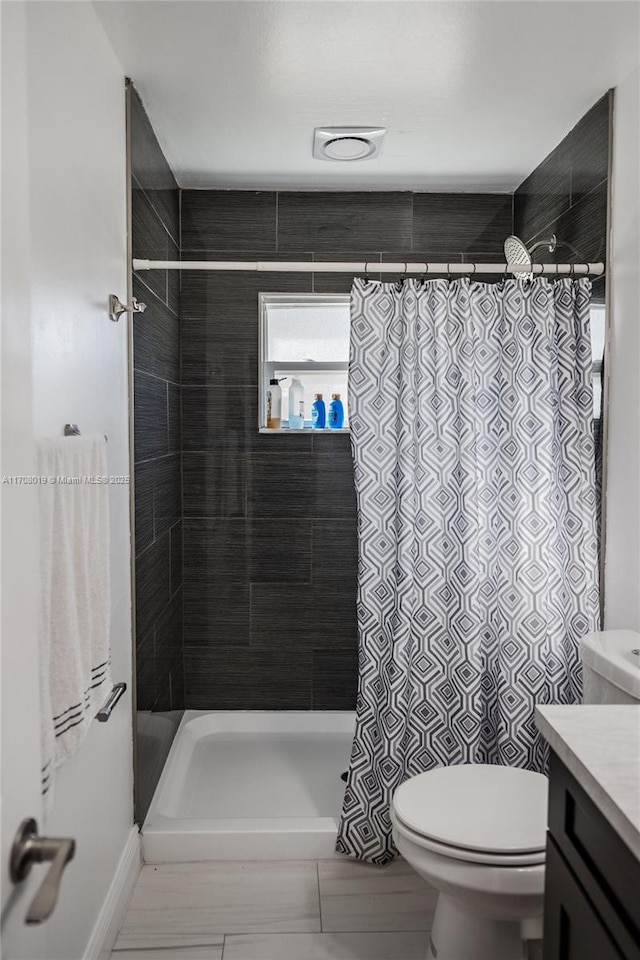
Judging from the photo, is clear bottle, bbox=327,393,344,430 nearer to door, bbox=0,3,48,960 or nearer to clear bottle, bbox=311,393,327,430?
clear bottle, bbox=311,393,327,430

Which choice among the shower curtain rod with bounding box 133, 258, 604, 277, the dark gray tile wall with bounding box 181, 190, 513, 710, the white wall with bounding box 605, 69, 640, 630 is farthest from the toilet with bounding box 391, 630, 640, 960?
the dark gray tile wall with bounding box 181, 190, 513, 710

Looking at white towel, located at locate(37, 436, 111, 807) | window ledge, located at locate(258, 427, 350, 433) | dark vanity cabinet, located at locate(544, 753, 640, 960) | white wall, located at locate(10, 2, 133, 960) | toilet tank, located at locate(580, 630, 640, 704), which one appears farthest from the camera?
window ledge, located at locate(258, 427, 350, 433)

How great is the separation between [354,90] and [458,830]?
210 cm

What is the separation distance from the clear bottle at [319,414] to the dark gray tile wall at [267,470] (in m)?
0.08

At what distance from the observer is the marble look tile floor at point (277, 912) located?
2.02 metres

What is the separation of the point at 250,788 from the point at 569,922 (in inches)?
70.4

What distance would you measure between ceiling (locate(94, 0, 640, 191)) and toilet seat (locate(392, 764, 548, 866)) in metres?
1.98

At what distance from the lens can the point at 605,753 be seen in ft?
4.02

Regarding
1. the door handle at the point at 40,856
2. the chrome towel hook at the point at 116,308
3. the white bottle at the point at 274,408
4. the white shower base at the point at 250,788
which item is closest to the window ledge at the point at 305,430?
the white bottle at the point at 274,408

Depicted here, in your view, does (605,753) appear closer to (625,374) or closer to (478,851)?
(478,851)

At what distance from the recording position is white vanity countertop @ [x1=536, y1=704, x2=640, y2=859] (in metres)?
1.05

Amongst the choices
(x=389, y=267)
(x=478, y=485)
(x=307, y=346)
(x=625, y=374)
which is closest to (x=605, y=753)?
(x=478, y=485)

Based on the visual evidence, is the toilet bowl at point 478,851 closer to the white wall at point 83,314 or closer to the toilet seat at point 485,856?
Result: the toilet seat at point 485,856

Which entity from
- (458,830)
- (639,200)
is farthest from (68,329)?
(639,200)
